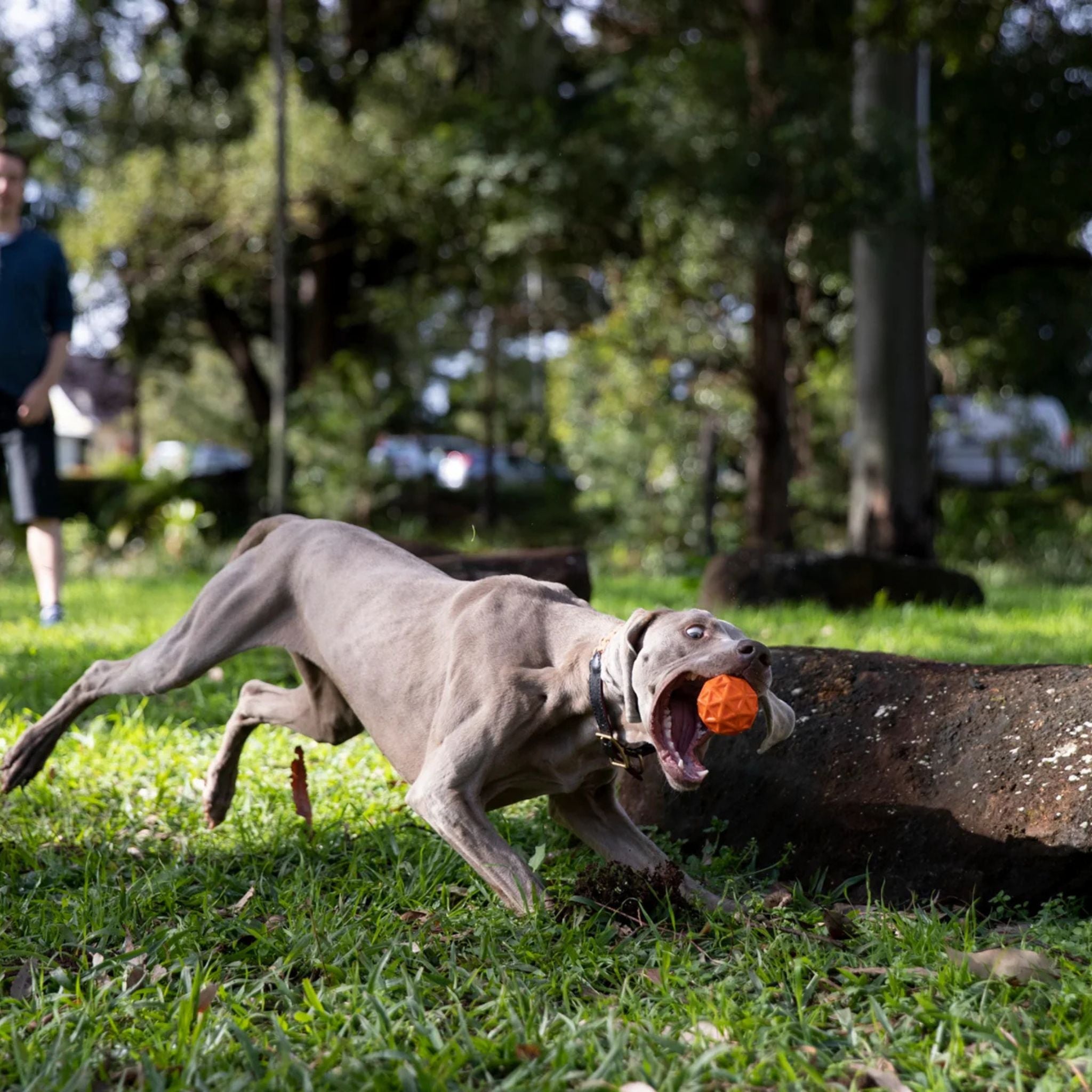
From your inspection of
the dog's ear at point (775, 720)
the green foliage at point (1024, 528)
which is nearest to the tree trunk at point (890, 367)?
the green foliage at point (1024, 528)

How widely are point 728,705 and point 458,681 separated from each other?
804mm

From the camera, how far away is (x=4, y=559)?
1352cm

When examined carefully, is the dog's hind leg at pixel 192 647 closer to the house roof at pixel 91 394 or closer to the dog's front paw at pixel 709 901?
the dog's front paw at pixel 709 901

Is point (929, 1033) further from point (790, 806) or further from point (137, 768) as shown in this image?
point (137, 768)

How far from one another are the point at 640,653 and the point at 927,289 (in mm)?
10068

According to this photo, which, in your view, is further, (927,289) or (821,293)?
(821,293)

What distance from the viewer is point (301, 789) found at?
4.00 m

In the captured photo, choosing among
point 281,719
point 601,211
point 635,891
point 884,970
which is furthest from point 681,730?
point 601,211

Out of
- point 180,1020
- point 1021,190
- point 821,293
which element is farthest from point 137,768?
point 821,293

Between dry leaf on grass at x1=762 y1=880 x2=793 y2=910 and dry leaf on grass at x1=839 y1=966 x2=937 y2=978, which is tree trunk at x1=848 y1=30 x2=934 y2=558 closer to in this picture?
dry leaf on grass at x1=762 y1=880 x2=793 y2=910

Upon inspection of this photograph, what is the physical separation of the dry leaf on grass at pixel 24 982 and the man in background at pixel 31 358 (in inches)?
176

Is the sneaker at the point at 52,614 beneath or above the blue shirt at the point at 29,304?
beneath

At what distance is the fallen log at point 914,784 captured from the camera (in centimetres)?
337

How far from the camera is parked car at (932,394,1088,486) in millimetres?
16234
